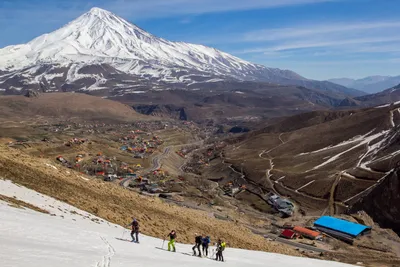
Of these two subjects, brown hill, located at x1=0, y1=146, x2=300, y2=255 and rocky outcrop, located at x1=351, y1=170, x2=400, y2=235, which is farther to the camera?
rocky outcrop, located at x1=351, y1=170, x2=400, y2=235

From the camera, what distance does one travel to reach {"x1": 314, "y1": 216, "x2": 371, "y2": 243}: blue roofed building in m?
60.4

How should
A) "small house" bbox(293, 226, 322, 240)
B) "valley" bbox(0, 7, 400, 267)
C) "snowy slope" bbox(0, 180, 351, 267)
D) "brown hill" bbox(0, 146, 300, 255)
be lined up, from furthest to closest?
"small house" bbox(293, 226, 322, 240) → "valley" bbox(0, 7, 400, 267) → "brown hill" bbox(0, 146, 300, 255) → "snowy slope" bbox(0, 180, 351, 267)

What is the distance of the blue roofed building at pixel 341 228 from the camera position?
6038cm

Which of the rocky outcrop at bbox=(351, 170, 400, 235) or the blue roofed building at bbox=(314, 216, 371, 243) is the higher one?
the rocky outcrop at bbox=(351, 170, 400, 235)

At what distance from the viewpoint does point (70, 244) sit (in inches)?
702

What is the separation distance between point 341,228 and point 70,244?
2141 inches

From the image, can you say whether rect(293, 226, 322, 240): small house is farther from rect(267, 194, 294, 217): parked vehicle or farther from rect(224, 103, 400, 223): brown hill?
rect(224, 103, 400, 223): brown hill

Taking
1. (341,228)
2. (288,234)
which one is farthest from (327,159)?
(288,234)

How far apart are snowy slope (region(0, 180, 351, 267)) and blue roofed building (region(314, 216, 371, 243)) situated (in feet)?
115

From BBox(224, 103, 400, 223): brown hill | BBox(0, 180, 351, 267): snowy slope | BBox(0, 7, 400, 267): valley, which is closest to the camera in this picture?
BBox(0, 180, 351, 267): snowy slope

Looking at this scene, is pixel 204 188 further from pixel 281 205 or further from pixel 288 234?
pixel 288 234

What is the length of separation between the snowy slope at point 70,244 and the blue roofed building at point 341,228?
35154 millimetres

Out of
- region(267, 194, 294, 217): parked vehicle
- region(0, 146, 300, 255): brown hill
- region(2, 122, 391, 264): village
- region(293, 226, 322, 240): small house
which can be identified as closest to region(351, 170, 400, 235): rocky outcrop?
region(2, 122, 391, 264): village

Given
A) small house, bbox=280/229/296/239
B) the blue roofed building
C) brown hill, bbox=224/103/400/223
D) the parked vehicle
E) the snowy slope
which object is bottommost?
Answer: the snowy slope
